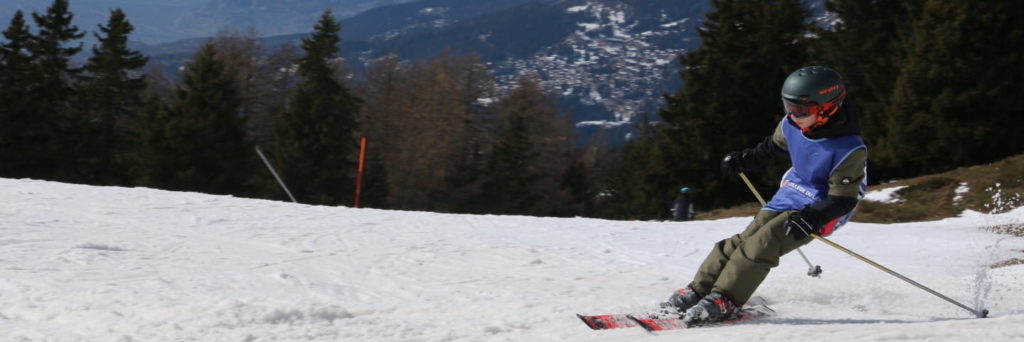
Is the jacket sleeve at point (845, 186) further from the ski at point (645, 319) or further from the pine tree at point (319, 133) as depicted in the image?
the pine tree at point (319, 133)

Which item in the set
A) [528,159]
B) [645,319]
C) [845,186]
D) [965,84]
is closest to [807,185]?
[845,186]

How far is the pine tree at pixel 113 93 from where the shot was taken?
42.1 m

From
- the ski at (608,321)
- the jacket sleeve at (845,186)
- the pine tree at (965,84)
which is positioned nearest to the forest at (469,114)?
the pine tree at (965,84)

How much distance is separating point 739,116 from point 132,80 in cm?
3252

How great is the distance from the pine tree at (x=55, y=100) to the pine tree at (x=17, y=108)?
19 cm

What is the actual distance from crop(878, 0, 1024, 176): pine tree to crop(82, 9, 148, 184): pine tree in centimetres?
3642

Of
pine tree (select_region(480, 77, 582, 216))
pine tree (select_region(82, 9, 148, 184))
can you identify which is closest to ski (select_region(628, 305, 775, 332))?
pine tree (select_region(480, 77, 582, 216))

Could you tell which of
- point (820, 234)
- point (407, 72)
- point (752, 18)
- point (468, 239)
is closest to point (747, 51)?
point (752, 18)

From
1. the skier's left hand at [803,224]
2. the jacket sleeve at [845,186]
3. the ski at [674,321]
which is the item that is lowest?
the ski at [674,321]

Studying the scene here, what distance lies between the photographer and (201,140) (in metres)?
41.5

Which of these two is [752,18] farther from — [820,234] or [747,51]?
[820,234]

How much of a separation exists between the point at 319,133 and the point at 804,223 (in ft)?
140

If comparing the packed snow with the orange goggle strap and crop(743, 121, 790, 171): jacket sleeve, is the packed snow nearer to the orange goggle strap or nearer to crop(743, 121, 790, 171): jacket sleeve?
crop(743, 121, 790, 171): jacket sleeve

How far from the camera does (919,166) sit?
965 inches
